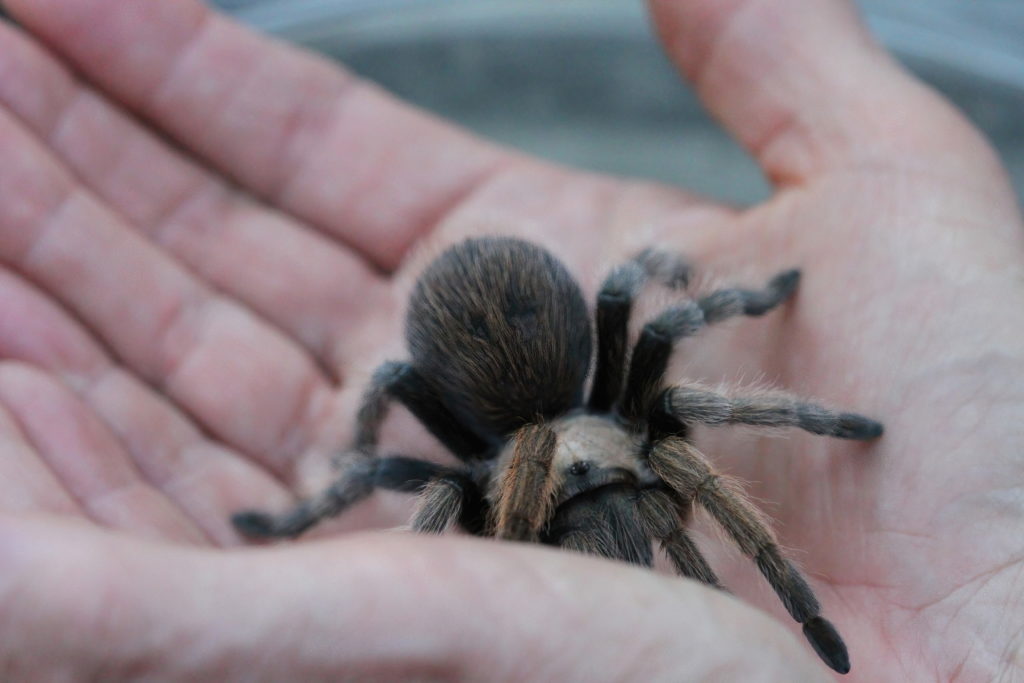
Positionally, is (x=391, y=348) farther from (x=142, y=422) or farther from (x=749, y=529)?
(x=749, y=529)

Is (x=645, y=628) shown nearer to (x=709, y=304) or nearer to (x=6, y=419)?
(x=709, y=304)

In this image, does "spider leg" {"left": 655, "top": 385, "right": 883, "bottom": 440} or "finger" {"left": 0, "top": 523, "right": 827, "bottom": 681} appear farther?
"spider leg" {"left": 655, "top": 385, "right": 883, "bottom": 440}

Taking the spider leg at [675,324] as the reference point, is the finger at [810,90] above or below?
above

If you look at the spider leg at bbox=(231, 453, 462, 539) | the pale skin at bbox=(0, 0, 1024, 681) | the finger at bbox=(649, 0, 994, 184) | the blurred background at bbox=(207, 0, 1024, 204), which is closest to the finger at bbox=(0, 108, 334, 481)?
the pale skin at bbox=(0, 0, 1024, 681)

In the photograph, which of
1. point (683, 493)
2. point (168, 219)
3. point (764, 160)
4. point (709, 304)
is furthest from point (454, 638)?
point (168, 219)

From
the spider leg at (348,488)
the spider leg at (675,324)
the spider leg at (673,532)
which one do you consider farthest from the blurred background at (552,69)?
the spider leg at (673,532)

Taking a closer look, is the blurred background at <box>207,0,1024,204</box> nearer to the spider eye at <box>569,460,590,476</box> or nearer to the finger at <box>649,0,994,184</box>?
the finger at <box>649,0,994,184</box>

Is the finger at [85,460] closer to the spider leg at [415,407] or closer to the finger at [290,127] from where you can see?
the spider leg at [415,407]

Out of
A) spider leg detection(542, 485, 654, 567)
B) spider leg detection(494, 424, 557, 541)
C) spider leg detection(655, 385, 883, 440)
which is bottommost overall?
spider leg detection(542, 485, 654, 567)
